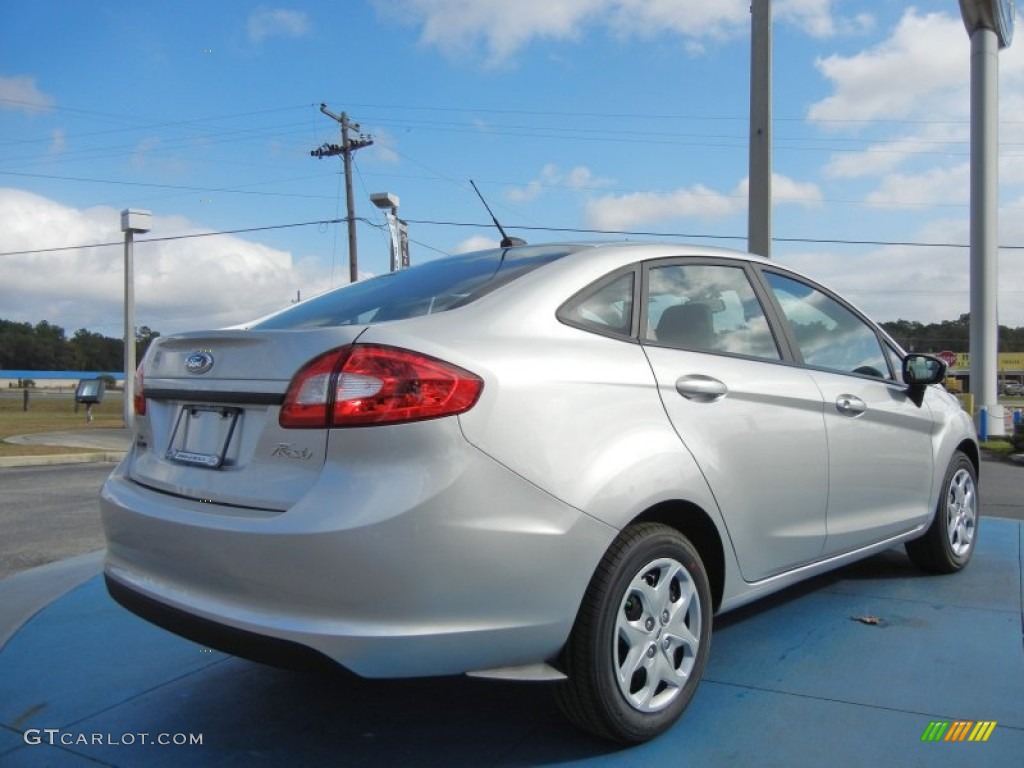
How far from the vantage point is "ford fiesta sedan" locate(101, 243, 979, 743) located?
216cm

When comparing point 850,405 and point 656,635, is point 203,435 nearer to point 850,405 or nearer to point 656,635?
point 656,635

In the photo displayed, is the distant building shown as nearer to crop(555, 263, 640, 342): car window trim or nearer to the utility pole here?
the utility pole

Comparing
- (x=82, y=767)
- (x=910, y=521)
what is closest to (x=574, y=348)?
(x=82, y=767)

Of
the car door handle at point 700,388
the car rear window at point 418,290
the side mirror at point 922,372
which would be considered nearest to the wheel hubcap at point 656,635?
the car door handle at point 700,388

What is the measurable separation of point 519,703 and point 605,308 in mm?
1455

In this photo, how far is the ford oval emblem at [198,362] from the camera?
2.58m

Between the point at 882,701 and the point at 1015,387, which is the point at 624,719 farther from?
the point at 1015,387

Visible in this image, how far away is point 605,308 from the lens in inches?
110

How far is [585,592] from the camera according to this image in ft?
7.91

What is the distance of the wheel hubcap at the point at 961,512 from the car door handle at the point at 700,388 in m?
2.32

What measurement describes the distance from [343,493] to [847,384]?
8.28 ft

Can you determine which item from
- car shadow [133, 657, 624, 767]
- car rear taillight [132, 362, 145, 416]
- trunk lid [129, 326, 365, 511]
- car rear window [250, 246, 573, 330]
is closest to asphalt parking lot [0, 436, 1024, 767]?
car shadow [133, 657, 624, 767]

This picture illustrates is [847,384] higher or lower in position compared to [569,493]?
higher

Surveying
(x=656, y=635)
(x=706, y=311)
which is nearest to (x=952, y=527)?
(x=706, y=311)
